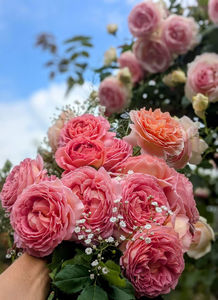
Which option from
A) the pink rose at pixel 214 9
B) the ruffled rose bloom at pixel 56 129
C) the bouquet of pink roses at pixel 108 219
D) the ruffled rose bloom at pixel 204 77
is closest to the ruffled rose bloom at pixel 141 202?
the bouquet of pink roses at pixel 108 219

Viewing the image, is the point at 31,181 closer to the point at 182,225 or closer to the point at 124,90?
the point at 182,225

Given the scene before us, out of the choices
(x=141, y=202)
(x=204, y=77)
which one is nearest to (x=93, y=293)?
(x=141, y=202)

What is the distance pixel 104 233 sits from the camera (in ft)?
1.81

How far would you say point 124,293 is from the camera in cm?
53

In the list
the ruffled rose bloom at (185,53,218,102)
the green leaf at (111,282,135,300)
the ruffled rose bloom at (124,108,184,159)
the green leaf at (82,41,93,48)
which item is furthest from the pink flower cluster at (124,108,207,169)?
the green leaf at (82,41,93,48)

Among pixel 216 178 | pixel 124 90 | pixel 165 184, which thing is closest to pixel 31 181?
pixel 165 184

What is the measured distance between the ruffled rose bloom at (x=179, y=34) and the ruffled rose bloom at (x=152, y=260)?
851 mm

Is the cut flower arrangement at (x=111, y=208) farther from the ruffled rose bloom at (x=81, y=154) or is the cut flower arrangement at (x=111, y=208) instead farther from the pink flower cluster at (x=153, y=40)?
the pink flower cluster at (x=153, y=40)

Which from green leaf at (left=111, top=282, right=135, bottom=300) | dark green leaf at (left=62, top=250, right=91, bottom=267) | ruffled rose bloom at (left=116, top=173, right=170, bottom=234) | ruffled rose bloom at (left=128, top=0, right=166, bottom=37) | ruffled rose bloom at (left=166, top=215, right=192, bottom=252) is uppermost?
ruffled rose bloom at (left=128, top=0, right=166, bottom=37)

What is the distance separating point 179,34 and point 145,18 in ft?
0.38

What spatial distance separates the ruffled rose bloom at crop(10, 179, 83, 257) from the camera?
1.76 feet

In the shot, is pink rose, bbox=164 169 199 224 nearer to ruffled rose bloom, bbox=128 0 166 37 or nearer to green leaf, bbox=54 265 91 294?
green leaf, bbox=54 265 91 294

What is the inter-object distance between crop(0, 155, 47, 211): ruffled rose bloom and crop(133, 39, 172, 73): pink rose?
2.56 feet

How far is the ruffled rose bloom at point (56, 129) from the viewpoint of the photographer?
2.85 feet
